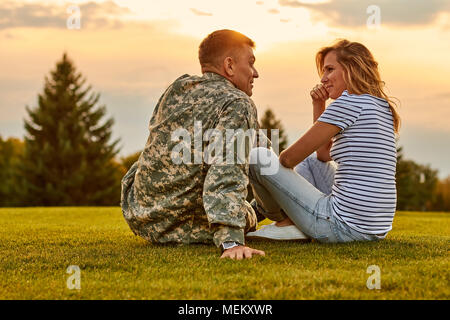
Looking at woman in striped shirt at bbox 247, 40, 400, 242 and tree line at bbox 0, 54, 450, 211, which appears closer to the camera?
woman in striped shirt at bbox 247, 40, 400, 242

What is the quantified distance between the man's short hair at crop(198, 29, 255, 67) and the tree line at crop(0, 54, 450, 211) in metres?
35.8

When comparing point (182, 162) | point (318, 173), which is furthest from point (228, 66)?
point (318, 173)

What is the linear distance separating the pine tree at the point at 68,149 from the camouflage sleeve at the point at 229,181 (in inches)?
1419

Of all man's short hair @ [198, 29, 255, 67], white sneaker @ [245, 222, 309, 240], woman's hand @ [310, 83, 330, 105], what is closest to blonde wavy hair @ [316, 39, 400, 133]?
woman's hand @ [310, 83, 330, 105]

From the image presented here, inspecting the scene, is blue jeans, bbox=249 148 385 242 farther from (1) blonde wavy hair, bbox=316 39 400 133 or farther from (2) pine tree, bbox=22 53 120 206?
(2) pine tree, bbox=22 53 120 206

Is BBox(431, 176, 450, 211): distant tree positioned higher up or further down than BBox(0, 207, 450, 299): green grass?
further down

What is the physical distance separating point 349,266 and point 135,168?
2.21 m

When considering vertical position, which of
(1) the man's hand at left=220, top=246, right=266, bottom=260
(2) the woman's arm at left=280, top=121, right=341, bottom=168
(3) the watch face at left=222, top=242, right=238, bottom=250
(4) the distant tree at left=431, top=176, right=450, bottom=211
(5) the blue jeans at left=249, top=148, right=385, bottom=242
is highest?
(2) the woman's arm at left=280, top=121, right=341, bottom=168

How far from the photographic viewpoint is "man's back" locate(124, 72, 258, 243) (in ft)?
12.8

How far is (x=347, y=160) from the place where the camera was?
4.07 metres

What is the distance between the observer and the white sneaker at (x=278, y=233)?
4.34 m

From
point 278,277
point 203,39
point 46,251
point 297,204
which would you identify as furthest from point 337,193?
point 46,251

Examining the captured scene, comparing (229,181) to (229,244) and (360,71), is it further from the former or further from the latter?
(360,71)
